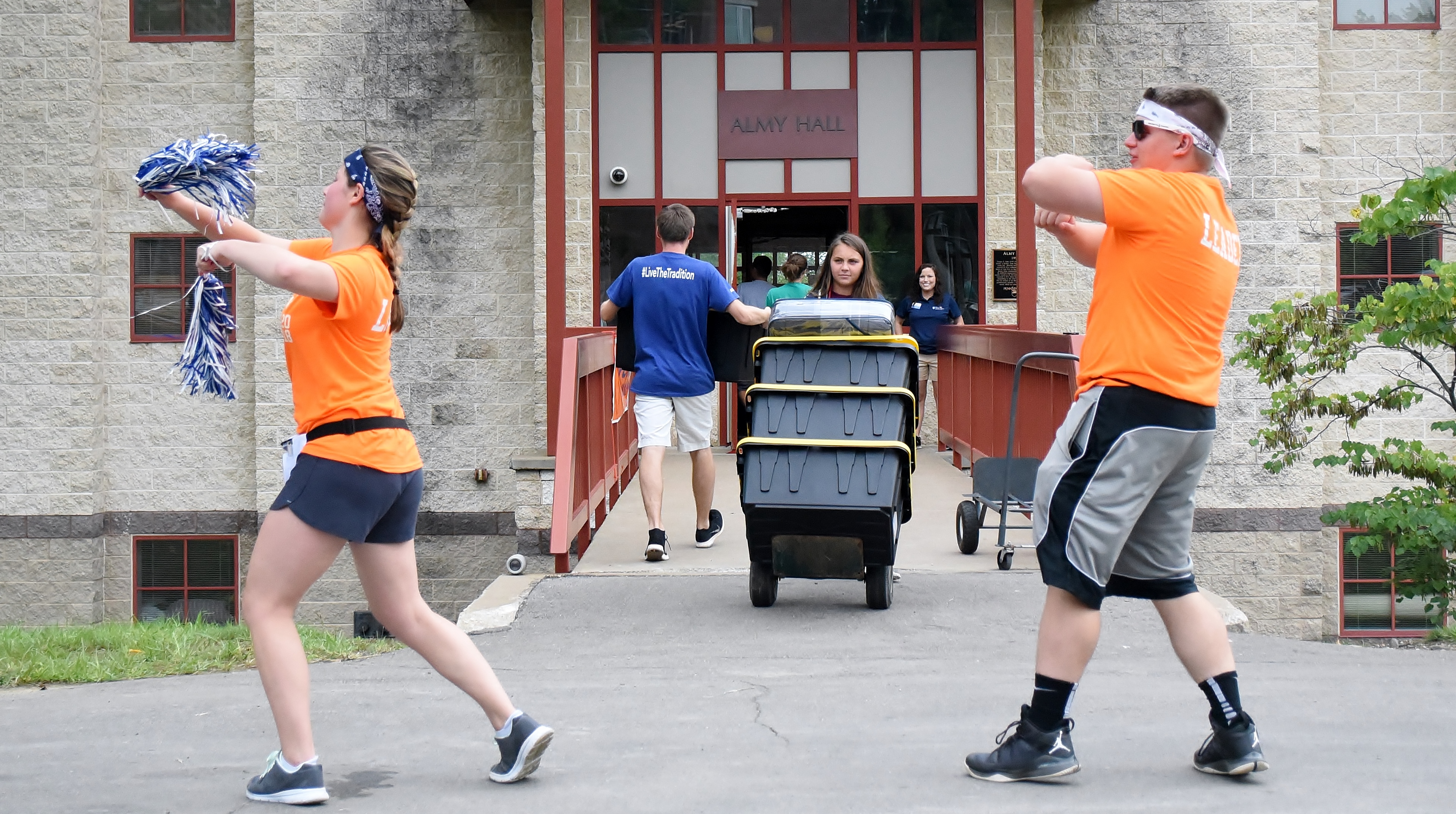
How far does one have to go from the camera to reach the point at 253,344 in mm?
14961

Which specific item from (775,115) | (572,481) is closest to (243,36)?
(775,115)

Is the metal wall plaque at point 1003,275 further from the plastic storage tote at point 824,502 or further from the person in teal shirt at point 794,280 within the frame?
the plastic storage tote at point 824,502

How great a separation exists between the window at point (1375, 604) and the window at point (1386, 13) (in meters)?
5.40

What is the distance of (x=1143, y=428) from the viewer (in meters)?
3.78

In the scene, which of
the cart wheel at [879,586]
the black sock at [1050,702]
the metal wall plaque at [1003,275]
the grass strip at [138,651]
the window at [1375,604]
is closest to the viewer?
the black sock at [1050,702]

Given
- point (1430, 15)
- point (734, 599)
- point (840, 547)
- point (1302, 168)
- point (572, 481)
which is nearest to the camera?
point (840, 547)

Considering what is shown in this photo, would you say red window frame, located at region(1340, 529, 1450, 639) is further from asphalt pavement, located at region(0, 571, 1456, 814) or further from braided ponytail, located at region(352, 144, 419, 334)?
braided ponytail, located at region(352, 144, 419, 334)

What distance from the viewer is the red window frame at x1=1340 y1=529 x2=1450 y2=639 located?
1454 centimetres

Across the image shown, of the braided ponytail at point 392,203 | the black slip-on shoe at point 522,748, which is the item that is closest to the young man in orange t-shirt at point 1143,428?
the black slip-on shoe at point 522,748

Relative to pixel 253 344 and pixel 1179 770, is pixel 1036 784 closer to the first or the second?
pixel 1179 770

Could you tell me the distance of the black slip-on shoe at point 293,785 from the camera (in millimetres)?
3762

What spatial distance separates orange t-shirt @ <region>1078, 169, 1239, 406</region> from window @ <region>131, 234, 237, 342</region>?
42.7 feet

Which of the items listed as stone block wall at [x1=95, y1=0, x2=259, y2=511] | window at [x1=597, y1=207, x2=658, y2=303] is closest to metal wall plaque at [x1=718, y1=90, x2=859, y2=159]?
window at [x1=597, y1=207, x2=658, y2=303]

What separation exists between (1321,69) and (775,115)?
5.78 m
